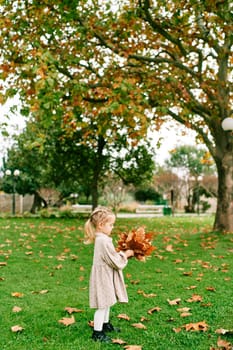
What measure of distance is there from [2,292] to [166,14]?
8.84 m

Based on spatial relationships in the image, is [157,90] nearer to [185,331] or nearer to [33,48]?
[33,48]

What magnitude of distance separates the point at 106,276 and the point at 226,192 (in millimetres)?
9860

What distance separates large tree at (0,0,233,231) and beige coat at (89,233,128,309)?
484 centimetres

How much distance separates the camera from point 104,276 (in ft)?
15.0

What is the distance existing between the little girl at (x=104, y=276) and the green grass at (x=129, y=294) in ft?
0.85

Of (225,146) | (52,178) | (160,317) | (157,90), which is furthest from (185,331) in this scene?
(52,178)

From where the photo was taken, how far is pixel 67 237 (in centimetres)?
1339

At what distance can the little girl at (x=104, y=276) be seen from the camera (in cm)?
454

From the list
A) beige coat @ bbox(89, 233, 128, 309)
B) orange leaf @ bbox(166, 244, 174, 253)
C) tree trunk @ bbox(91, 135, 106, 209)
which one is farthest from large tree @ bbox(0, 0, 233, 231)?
tree trunk @ bbox(91, 135, 106, 209)

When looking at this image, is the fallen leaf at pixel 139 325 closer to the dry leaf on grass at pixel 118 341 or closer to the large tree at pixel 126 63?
the dry leaf on grass at pixel 118 341

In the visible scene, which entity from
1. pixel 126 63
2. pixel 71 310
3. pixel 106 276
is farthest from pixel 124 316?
pixel 126 63

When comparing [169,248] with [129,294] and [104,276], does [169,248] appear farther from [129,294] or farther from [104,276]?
[104,276]

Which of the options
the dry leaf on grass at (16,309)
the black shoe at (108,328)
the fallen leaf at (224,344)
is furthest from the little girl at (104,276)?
the dry leaf on grass at (16,309)

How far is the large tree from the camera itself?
10.0 meters
